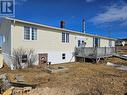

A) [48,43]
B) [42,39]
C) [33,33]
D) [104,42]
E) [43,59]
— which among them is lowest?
[43,59]

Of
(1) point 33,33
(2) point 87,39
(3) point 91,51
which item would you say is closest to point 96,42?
(2) point 87,39

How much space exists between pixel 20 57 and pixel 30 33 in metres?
2.62

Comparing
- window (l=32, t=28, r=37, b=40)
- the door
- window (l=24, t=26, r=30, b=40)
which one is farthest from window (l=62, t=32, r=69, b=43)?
window (l=24, t=26, r=30, b=40)

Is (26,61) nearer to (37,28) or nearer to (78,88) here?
(37,28)

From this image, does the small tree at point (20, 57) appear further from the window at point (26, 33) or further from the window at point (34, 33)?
the window at point (34, 33)

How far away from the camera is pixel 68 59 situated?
67.7ft

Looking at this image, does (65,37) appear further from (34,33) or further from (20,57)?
(20,57)

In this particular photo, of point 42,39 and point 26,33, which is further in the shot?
point 42,39

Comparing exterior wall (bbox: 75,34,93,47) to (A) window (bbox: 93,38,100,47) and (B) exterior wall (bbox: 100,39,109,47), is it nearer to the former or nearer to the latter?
(A) window (bbox: 93,38,100,47)

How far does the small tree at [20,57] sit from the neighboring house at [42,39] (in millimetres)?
397

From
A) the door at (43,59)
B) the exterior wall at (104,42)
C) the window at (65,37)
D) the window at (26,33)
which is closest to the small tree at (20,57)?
the door at (43,59)

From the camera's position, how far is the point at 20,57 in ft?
49.4

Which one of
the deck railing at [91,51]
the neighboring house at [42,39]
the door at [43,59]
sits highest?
the neighboring house at [42,39]

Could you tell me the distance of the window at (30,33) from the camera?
15.6 metres
